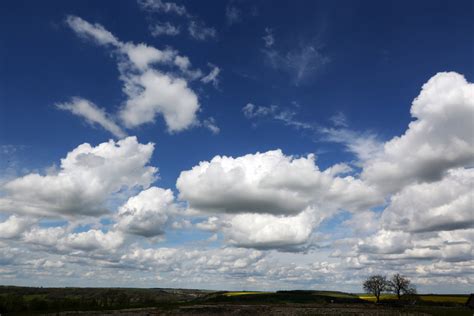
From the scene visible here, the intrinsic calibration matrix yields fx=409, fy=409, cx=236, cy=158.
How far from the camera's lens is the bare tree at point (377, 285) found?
183625mm

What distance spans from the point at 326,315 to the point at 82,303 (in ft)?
419

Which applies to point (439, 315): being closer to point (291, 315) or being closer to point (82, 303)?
point (291, 315)

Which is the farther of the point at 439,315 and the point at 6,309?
the point at 6,309

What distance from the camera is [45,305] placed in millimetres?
165375

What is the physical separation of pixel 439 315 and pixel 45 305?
145 m

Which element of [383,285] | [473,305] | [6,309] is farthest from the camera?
[383,285]

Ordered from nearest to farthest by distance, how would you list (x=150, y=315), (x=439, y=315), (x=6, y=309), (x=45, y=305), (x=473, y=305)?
(x=439, y=315), (x=150, y=315), (x=473, y=305), (x=6, y=309), (x=45, y=305)

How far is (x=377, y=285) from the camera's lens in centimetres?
18438

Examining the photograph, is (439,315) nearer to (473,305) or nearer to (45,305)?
(473,305)

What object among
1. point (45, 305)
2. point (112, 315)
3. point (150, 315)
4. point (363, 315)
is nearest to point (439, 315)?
point (363, 315)

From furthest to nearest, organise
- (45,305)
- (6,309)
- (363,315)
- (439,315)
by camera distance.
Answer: (45,305) < (6,309) < (363,315) < (439,315)

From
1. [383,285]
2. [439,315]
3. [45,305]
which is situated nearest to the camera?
[439,315]

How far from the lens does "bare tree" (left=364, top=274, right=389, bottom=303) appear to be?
18362 centimetres

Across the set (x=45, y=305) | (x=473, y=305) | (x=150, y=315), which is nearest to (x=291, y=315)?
(x=150, y=315)
